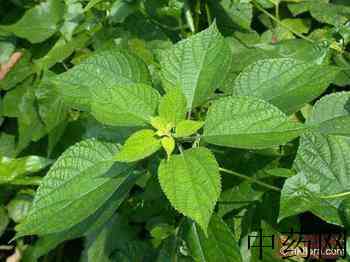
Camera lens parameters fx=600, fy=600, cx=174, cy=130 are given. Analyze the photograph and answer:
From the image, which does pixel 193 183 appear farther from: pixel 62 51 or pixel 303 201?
pixel 62 51

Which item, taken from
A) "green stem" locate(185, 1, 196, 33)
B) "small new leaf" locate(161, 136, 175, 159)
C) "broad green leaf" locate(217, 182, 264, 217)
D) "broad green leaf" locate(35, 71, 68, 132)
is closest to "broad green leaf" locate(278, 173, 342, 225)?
"broad green leaf" locate(217, 182, 264, 217)

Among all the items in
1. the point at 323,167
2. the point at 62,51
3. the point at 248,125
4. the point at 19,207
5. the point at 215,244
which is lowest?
the point at 19,207

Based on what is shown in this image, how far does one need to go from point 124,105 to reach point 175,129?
90 mm

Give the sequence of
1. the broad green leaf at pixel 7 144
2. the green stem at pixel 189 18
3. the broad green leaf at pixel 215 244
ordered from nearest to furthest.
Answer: the broad green leaf at pixel 215 244
the green stem at pixel 189 18
the broad green leaf at pixel 7 144

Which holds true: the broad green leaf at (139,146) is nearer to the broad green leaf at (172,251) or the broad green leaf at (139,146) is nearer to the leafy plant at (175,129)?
the leafy plant at (175,129)

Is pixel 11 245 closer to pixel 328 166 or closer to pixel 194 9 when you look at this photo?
pixel 194 9

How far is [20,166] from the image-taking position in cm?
159

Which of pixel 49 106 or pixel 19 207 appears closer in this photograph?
pixel 49 106

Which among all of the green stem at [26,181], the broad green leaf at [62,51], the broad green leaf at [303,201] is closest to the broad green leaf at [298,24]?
the broad green leaf at [62,51]

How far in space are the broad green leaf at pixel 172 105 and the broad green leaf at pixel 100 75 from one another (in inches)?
5.4

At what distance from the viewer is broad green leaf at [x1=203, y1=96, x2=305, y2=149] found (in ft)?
2.97

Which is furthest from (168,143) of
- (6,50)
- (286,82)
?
(6,50)

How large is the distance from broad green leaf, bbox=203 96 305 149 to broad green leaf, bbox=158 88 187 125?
0.05m

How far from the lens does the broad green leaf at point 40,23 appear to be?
1705mm
